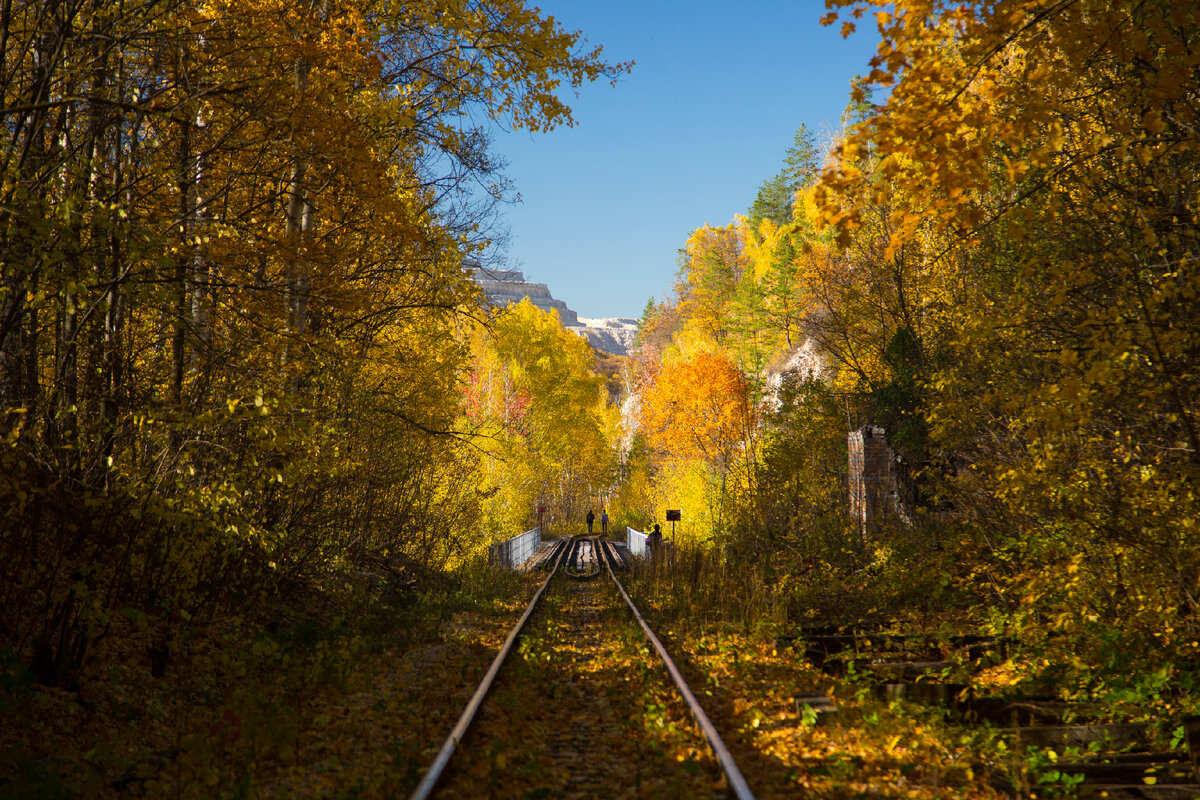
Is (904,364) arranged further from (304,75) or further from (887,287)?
(304,75)

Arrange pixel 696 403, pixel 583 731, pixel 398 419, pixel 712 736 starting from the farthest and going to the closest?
pixel 696 403
pixel 398 419
pixel 583 731
pixel 712 736

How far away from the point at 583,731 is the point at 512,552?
59.3 feet

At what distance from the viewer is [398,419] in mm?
12609

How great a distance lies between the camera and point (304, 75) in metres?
10.2

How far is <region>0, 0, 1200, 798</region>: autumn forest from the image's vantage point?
512cm

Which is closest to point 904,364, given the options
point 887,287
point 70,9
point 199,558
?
point 887,287

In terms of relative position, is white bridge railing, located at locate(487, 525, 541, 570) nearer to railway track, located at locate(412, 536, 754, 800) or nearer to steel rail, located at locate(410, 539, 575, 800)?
railway track, located at locate(412, 536, 754, 800)

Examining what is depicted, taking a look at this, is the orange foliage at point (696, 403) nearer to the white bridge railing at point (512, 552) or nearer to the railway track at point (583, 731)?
the white bridge railing at point (512, 552)

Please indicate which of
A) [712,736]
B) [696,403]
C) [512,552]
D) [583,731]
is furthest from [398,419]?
[696,403]

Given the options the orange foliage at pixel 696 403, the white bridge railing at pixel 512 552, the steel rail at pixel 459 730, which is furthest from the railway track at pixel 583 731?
the orange foliage at pixel 696 403

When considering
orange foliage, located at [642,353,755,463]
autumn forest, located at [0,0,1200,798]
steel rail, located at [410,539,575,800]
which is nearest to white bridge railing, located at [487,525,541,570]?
autumn forest, located at [0,0,1200,798]

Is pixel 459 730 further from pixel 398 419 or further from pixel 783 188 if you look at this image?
pixel 783 188

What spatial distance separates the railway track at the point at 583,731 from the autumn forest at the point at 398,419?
9cm

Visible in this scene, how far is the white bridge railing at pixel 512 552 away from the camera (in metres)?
21.1
